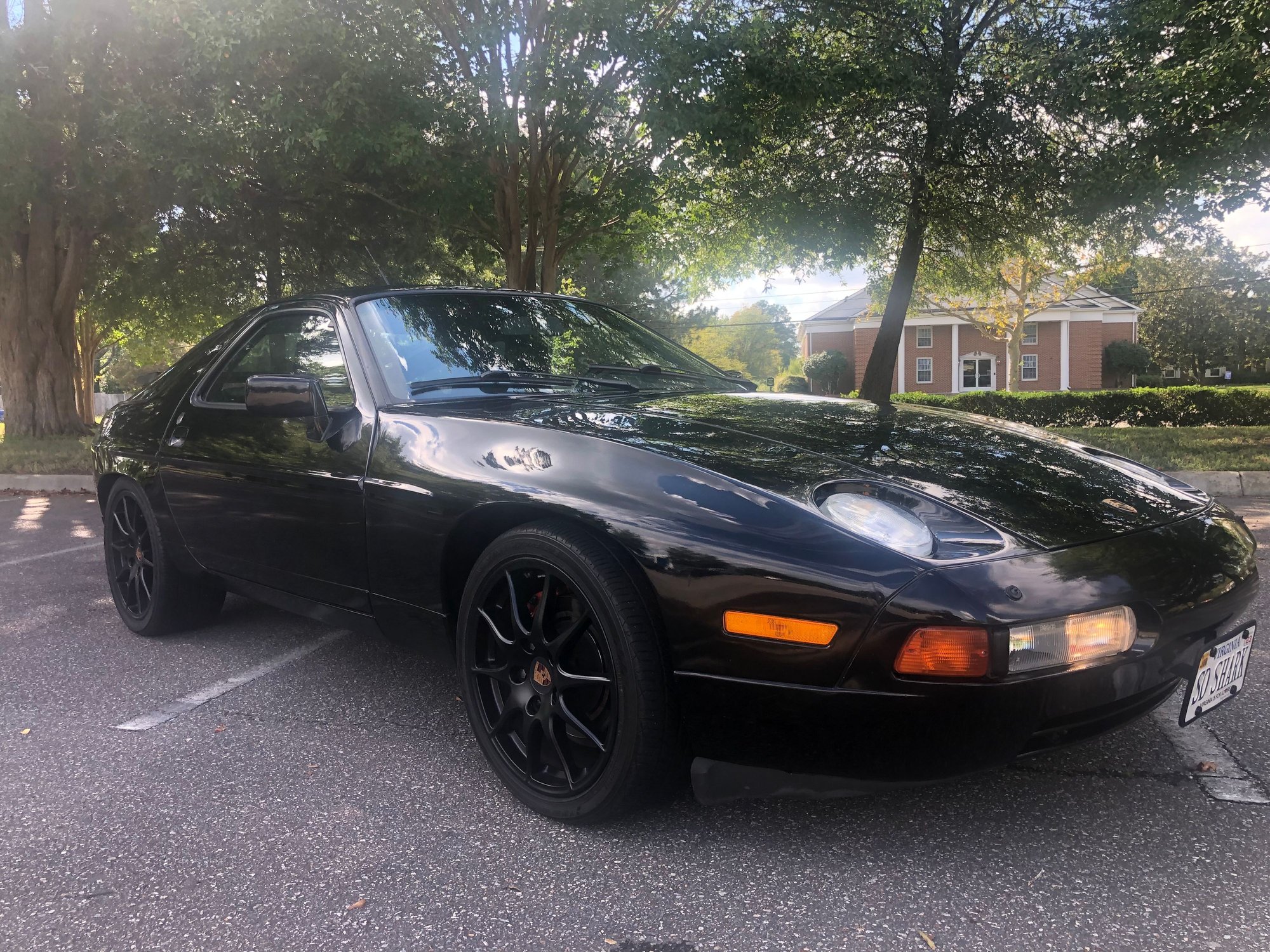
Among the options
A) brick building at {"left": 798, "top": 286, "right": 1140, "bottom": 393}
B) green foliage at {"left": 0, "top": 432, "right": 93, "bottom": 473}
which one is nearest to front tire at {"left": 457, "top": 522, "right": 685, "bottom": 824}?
green foliage at {"left": 0, "top": 432, "right": 93, "bottom": 473}

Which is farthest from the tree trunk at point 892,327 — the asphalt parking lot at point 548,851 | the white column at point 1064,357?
the white column at point 1064,357

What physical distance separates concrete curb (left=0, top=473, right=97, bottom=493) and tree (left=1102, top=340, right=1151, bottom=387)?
41.2 meters

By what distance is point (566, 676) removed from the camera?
2.15 m

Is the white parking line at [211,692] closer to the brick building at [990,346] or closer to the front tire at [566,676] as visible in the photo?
the front tire at [566,676]

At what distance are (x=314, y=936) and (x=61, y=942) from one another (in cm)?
48

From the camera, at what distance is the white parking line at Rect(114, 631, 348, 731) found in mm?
2938

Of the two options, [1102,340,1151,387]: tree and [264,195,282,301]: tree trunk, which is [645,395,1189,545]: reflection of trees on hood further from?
[1102,340,1151,387]: tree

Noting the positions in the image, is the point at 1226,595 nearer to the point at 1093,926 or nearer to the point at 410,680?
the point at 1093,926

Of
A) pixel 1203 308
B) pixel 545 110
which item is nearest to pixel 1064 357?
pixel 1203 308

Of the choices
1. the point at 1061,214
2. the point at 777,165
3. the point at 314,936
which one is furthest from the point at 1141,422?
the point at 314,936

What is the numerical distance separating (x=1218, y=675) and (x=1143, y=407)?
1969 cm

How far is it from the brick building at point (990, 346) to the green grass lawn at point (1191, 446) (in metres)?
26.5

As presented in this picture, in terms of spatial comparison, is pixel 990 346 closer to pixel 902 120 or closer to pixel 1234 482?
pixel 902 120

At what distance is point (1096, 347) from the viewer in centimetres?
4031
